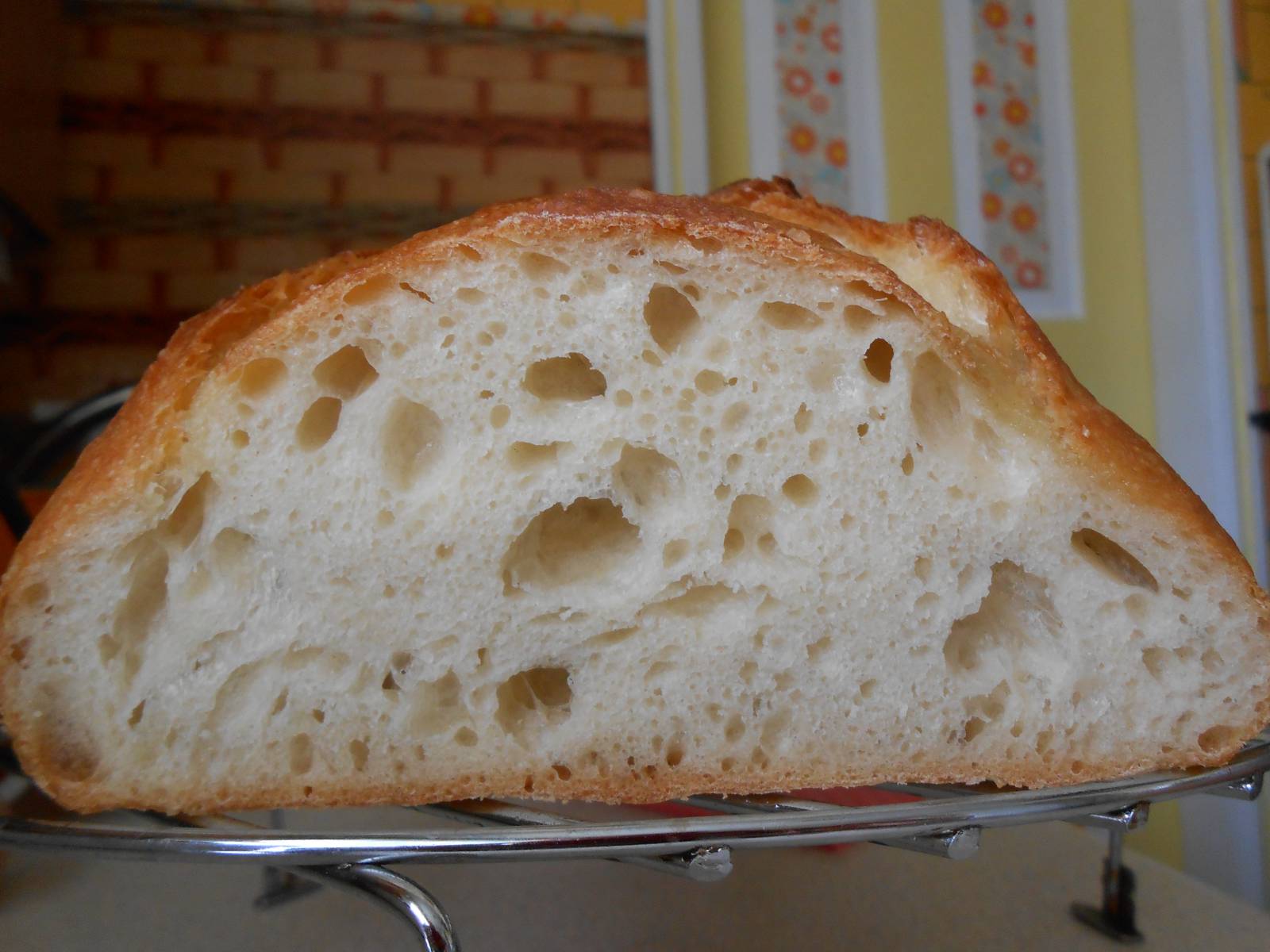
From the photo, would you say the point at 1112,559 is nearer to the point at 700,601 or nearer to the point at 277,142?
the point at 700,601

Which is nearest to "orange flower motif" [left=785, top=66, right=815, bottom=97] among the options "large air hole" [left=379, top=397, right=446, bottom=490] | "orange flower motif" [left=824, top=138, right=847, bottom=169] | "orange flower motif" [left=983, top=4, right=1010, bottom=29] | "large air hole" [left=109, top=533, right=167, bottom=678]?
"orange flower motif" [left=824, top=138, right=847, bottom=169]

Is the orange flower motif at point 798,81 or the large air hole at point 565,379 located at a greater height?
the orange flower motif at point 798,81

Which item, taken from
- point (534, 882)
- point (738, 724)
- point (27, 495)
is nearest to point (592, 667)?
point (738, 724)

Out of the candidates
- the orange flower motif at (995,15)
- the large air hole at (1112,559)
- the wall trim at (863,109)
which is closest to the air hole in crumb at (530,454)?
the large air hole at (1112,559)

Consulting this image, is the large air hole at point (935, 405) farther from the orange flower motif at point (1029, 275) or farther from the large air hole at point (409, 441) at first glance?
the orange flower motif at point (1029, 275)

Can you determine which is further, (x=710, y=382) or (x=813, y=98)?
(x=813, y=98)

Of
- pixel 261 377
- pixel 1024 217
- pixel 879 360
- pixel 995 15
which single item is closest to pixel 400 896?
pixel 261 377

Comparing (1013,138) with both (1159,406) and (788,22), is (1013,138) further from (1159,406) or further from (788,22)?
(1159,406)

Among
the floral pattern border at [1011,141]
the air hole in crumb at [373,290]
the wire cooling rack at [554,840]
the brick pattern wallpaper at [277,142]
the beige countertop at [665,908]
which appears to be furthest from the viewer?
the floral pattern border at [1011,141]
